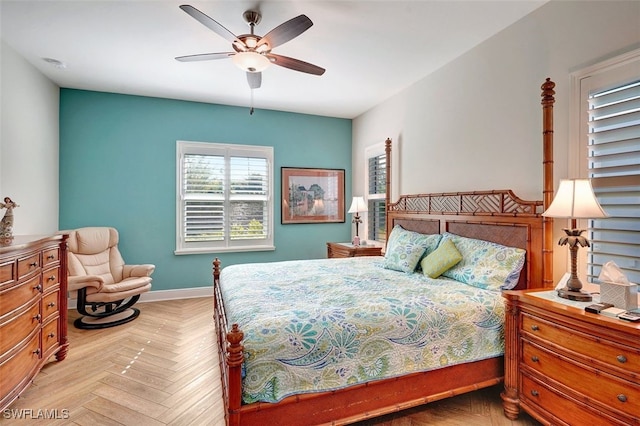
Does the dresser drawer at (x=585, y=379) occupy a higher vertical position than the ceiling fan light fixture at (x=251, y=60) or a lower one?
lower

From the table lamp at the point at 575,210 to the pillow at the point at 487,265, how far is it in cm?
43

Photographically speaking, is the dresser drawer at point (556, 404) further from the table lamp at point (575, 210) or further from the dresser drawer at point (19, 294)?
the dresser drawer at point (19, 294)

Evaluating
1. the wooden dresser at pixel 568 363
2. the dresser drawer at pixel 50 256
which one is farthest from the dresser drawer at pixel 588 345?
the dresser drawer at pixel 50 256

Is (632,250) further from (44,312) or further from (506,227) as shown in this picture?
(44,312)

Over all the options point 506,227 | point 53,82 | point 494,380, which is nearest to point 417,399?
point 494,380

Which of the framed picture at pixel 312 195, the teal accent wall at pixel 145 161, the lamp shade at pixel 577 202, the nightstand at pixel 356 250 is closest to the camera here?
the lamp shade at pixel 577 202

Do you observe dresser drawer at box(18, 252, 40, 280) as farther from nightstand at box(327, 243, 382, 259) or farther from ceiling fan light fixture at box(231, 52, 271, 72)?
nightstand at box(327, 243, 382, 259)

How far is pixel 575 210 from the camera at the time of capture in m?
1.78

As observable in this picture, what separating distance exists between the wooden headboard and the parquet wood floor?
997mm

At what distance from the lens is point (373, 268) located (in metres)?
3.16

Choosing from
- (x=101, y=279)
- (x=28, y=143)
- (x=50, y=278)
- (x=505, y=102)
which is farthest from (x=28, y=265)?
(x=505, y=102)

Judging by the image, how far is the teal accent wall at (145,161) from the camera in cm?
412

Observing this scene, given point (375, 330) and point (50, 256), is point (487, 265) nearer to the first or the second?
point (375, 330)

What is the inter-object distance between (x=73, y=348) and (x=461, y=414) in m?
3.39
